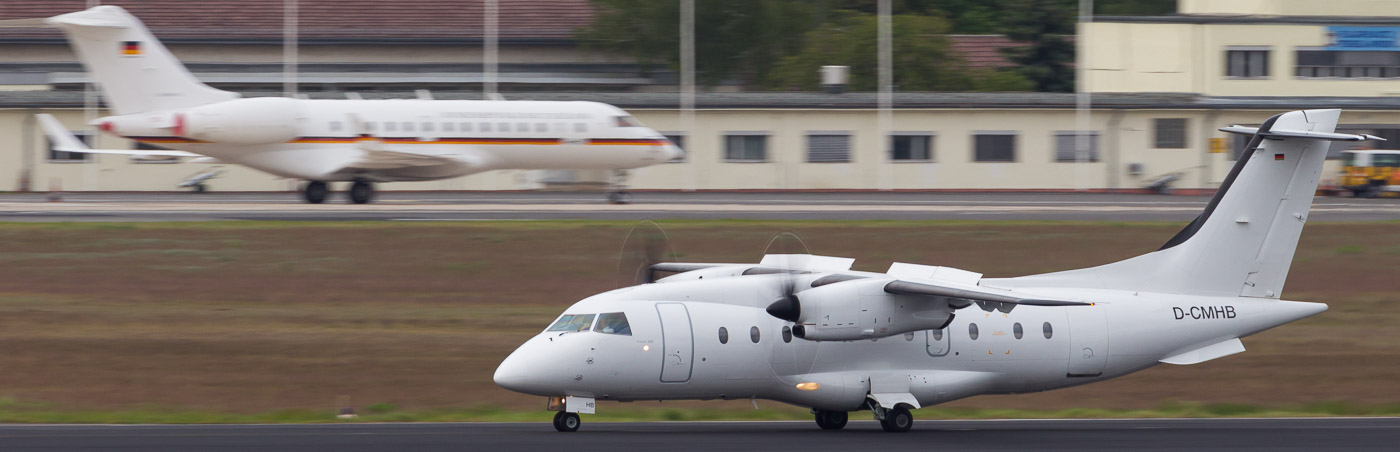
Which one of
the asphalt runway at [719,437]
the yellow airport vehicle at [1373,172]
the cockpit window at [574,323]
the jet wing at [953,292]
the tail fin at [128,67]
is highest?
the tail fin at [128,67]

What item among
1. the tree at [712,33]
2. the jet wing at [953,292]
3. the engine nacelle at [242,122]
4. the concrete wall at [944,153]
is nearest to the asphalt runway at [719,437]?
the jet wing at [953,292]

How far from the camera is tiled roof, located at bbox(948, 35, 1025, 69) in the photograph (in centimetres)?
7475

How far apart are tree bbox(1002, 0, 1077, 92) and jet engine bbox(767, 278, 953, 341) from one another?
5851cm

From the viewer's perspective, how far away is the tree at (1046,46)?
74562mm

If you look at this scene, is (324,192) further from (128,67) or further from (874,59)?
(874,59)

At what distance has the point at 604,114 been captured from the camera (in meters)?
43.6

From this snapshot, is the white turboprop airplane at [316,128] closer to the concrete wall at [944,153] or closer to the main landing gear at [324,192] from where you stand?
the main landing gear at [324,192]

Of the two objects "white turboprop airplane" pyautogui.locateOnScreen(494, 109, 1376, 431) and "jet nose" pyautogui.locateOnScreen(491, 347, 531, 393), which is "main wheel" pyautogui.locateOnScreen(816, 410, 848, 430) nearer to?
"white turboprop airplane" pyautogui.locateOnScreen(494, 109, 1376, 431)

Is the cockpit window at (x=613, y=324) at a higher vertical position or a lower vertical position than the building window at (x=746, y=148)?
lower

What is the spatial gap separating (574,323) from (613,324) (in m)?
0.48

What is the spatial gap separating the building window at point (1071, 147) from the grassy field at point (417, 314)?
Result: 20503 millimetres

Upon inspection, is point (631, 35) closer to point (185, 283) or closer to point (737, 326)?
point (185, 283)

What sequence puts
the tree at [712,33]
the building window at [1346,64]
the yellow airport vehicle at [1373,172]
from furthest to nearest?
the tree at [712,33] → the building window at [1346,64] → the yellow airport vehicle at [1373,172]

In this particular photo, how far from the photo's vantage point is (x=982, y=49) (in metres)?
76.2
